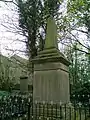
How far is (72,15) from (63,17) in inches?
35.2

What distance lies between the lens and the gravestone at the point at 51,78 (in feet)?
24.4

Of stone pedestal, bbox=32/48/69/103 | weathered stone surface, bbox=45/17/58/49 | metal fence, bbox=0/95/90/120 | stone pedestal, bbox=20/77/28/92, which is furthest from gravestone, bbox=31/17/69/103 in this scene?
stone pedestal, bbox=20/77/28/92

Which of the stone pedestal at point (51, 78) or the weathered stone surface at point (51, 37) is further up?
the weathered stone surface at point (51, 37)

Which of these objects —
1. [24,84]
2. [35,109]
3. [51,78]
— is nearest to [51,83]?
[51,78]

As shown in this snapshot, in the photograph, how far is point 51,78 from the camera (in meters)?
7.56

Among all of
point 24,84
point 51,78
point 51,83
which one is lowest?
A: point 24,84

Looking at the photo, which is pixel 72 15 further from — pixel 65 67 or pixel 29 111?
pixel 29 111

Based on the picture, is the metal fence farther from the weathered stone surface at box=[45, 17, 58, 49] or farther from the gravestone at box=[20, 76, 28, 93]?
the gravestone at box=[20, 76, 28, 93]

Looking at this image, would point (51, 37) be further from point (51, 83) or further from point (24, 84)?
point (24, 84)

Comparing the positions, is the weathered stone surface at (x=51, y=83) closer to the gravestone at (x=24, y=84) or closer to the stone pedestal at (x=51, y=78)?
the stone pedestal at (x=51, y=78)

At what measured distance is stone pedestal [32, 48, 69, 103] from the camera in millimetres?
7426

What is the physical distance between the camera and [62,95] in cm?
746

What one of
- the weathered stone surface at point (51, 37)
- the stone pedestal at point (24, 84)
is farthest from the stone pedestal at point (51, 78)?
the stone pedestal at point (24, 84)

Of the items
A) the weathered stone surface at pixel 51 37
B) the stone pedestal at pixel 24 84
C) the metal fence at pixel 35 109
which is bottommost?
the metal fence at pixel 35 109
